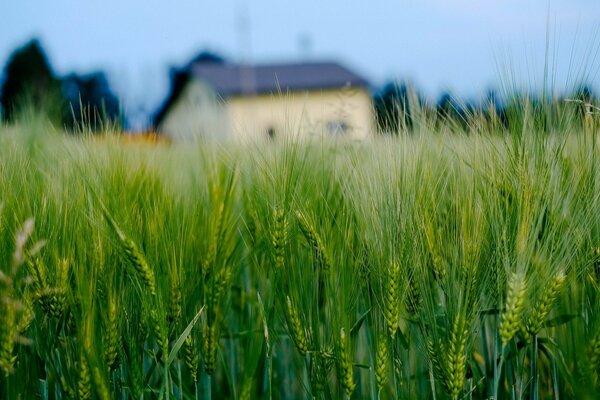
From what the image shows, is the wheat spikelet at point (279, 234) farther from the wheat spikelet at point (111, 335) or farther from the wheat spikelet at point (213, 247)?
the wheat spikelet at point (111, 335)

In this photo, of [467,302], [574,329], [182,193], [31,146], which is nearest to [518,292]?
[467,302]

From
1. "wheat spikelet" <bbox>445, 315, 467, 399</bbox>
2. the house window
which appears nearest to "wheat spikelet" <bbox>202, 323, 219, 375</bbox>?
"wheat spikelet" <bbox>445, 315, 467, 399</bbox>

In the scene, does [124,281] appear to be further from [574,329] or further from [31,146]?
[31,146]

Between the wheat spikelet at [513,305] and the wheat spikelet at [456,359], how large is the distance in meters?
0.05

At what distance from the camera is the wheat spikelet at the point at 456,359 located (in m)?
0.89

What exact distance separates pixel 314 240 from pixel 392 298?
0.17 m

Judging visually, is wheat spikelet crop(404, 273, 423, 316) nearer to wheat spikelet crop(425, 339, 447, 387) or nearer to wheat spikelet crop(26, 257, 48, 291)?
wheat spikelet crop(425, 339, 447, 387)

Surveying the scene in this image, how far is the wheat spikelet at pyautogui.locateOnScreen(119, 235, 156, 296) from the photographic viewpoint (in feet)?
3.10

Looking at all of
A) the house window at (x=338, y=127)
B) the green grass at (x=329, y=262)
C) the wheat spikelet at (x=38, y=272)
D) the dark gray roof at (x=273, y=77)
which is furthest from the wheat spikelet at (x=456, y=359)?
the dark gray roof at (x=273, y=77)

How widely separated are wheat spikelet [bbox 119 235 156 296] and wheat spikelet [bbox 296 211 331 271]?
9.5 inches

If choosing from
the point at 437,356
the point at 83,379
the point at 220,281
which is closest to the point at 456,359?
the point at 437,356

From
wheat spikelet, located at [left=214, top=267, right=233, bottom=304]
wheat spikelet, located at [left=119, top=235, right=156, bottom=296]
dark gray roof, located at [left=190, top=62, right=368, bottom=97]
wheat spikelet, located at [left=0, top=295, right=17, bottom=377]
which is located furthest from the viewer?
dark gray roof, located at [left=190, top=62, right=368, bottom=97]

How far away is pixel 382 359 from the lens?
0.95 m

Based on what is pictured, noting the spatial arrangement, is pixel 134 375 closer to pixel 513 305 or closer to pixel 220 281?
pixel 220 281
